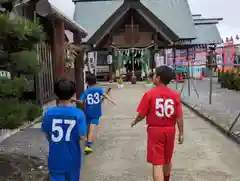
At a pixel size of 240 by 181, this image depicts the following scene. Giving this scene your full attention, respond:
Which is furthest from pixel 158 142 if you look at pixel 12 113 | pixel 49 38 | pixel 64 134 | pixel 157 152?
pixel 49 38

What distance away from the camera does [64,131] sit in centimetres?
359

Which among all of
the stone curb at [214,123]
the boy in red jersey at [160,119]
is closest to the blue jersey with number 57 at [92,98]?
the boy in red jersey at [160,119]

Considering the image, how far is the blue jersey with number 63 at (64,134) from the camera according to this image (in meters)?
3.57

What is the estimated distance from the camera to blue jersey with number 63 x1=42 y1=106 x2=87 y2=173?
3.57 metres

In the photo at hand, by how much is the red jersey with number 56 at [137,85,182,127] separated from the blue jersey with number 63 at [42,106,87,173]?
37.8 inches

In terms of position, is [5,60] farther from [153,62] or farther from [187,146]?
[153,62]

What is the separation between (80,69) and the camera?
10.5 metres

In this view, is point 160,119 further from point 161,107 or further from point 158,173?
point 158,173

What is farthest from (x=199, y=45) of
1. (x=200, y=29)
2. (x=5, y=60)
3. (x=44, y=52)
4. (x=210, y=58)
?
(x=5, y=60)

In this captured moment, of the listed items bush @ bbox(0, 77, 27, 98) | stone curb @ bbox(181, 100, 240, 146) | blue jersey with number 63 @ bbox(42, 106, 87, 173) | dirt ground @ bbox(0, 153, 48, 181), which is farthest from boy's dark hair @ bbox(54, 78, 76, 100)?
stone curb @ bbox(181, 100, 240, 146)

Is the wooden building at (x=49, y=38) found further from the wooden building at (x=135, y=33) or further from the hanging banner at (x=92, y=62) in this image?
the hanging banner at (x=92, y=62)

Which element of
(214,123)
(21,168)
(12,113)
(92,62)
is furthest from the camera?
(92,62)

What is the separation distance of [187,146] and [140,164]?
1580mm

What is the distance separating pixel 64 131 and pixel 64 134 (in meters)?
0.03
